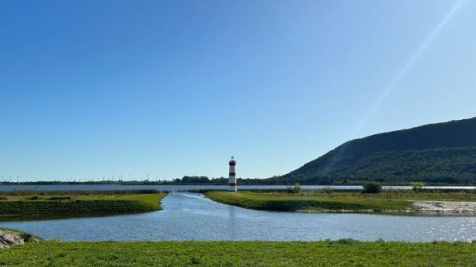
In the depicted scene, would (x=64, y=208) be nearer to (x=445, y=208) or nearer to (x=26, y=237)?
(x=26, y=237)

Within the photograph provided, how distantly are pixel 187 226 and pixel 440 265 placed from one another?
29482 millimetres

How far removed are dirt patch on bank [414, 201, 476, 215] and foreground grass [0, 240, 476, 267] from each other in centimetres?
5285

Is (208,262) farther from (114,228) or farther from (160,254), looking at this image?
(114,228)

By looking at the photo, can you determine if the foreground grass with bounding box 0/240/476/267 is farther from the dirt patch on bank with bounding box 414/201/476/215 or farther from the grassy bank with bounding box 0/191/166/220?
the dirt patch on bank with bounding box 414/201/476/215

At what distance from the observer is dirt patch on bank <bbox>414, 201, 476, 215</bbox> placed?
7281 cm

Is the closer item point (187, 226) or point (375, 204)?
point (187, 226)

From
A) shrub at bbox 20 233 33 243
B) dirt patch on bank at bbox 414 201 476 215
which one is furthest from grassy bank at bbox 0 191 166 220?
dirt patch on bank at bbox 414 201 476 215

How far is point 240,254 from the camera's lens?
2111 centimetres

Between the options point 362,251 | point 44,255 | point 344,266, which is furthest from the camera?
point 362,251

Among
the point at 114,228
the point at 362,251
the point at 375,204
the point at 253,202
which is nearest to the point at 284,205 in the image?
the point at 253,202

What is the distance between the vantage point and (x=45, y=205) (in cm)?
6419

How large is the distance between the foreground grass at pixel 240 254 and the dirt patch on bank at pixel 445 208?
52.9 meters

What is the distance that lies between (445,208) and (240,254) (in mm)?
66453

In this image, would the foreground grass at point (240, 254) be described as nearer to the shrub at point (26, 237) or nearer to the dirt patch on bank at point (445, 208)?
the shrub at point (26, 237)
